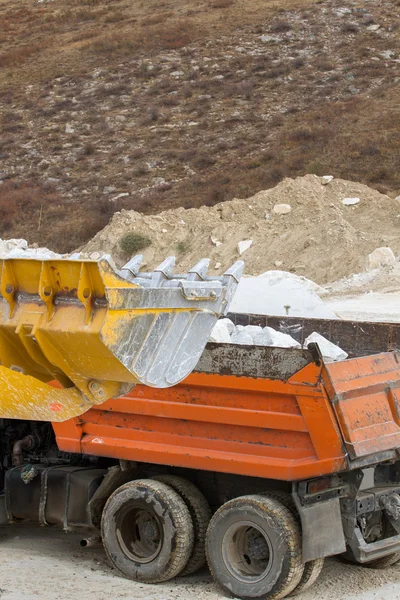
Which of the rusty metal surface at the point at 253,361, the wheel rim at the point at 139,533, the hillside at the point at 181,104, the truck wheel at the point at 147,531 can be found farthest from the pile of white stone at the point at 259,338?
the hillside at the point at 181,104

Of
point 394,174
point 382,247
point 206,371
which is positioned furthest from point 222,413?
point 394,174

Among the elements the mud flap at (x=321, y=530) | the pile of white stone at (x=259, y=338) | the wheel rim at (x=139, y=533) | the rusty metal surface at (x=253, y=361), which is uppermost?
the rusty metal surface at (x=253, y=361)

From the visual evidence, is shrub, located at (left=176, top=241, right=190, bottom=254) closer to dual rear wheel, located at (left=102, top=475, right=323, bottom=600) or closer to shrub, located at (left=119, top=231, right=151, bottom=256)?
shrub, located at (left=119, top=231, right=151, bottom=256)

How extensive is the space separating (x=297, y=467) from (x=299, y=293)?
526 cm

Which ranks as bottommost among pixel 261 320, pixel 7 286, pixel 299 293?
pixel 299 293

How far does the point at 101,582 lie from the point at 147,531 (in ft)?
1.63

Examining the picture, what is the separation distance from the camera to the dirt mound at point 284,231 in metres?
21.8

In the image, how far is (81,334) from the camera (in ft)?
13.3

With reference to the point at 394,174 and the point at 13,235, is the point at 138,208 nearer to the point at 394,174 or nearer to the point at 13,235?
the point at 13,235

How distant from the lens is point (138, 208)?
102ft

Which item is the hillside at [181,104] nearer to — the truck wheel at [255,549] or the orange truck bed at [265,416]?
the orange truck bed at [265,416]

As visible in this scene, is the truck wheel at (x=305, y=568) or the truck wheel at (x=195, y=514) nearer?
the truck wheel at (x=305, y=568)

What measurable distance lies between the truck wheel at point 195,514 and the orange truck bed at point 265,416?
25 cm

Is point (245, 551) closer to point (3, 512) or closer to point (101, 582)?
point (101, 582)
